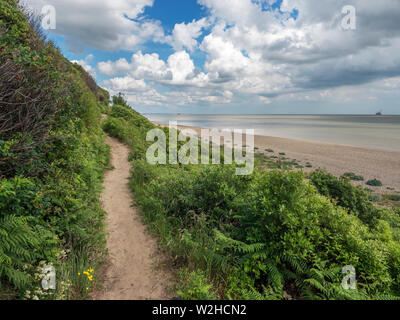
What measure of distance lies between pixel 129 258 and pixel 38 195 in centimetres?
243

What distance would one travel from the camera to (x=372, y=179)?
685 inches

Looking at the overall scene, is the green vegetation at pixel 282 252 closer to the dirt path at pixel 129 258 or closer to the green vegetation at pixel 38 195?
the dirt path at pixel 129 258

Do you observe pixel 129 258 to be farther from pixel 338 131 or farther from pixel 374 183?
pixel 338 131

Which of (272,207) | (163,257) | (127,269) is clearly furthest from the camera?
(163,257)

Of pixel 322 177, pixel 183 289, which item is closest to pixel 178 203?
pixel 183 289

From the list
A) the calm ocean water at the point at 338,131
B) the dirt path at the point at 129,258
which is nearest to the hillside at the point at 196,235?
the dirt path at the point at 129,258

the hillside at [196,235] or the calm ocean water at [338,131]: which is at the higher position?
the calm ocean water at [338,131]

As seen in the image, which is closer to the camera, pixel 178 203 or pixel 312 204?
pixel 312 204

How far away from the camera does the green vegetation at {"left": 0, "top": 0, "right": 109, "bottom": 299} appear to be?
3256 mm

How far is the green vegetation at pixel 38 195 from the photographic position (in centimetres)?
326

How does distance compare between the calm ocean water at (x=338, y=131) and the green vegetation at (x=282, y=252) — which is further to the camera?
the calm ocean water at (x=338, y=131)

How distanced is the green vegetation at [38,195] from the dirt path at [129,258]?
409 mm
